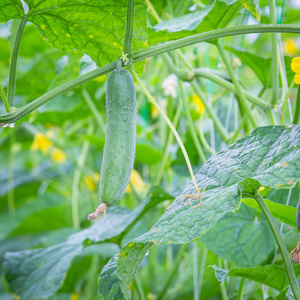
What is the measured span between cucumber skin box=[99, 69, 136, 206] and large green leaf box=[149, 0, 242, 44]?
0.82 ft

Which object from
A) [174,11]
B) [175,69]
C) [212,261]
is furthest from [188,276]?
[174,11]

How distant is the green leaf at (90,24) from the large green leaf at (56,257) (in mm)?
394

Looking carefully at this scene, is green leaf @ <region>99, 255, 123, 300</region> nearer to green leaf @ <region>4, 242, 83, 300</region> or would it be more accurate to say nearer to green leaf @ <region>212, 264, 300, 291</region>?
green leaf @ <region>212, 264, 300, 291</region>

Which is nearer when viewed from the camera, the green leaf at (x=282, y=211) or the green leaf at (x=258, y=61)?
the green leaf at (x=282, y=211)

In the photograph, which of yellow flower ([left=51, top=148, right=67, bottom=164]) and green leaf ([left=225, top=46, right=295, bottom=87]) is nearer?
green leaf ([left=225, top=46, right=295, bottom=87])

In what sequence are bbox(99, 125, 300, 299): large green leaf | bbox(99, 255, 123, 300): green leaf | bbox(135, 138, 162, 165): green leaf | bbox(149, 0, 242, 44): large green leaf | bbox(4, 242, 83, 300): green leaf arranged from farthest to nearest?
bbox(135, 138, 162, 165): green leaf → bbox(4, 242, 83, 300): green leaf → bbox(149, 0, 242, 44): large green leaf → bbox(99, 255, 123, 300): green leaf → bbox(99, 125, 300, 299): large green leaf

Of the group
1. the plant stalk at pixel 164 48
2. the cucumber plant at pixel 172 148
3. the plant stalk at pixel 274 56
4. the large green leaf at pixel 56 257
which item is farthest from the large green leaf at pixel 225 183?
the large green leaf at pixel 56 257

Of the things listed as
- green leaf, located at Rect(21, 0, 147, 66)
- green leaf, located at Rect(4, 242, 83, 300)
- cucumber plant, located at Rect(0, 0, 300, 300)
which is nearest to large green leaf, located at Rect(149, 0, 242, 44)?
cucumber plant, located at Rect(0, 0, 300, 300)

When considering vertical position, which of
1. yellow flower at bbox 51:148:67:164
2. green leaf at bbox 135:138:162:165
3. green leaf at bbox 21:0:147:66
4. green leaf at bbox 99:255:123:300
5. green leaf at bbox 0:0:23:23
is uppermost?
yellow flower at bbox 51:148:67:164

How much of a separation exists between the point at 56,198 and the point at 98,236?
46.7 inches

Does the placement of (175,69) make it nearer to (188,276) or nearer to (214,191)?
(214,191)

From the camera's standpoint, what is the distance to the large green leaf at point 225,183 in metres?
0.50

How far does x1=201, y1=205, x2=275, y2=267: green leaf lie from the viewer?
2.87 ft

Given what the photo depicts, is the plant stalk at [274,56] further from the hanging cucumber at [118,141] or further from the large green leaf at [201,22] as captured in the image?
the hanging cucumber at [118,141]
